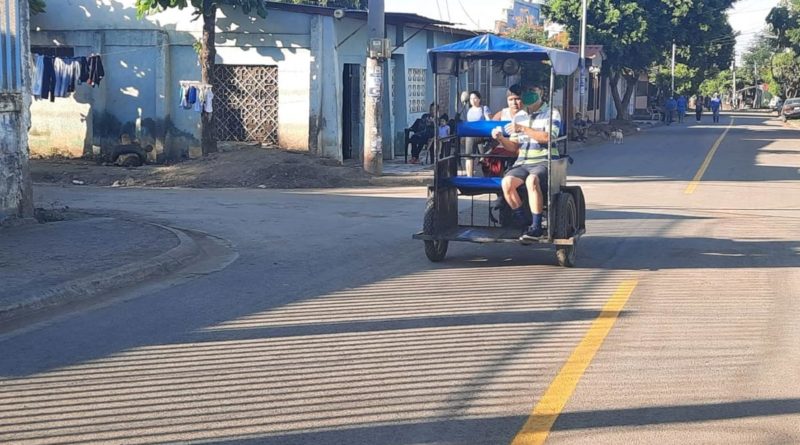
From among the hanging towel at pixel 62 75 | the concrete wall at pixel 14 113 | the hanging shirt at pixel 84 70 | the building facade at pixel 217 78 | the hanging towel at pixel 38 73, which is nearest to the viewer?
the concrete wall at pixel 14 113

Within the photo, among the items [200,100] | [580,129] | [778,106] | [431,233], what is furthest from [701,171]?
[778,106]

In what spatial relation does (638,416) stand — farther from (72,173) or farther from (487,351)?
(72,173)

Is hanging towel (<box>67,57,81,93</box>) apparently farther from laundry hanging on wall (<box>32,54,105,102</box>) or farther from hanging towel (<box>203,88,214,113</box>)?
hanging towel (<box>203,88,214,113</box>)

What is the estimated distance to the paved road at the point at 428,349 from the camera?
5.60 m

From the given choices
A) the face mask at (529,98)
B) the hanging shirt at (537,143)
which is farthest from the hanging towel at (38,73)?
the hanging shirt at (537,143)

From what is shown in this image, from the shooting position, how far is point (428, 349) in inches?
287

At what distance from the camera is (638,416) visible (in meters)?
5.75

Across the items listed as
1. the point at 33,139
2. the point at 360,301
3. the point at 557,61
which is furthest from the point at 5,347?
the point at 33,139

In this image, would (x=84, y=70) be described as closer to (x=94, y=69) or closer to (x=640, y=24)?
(x=94, y=69)

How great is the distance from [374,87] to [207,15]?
4338mm

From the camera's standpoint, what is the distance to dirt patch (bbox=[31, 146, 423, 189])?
70.3 ft

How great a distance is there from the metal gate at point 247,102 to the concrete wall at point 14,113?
11.6 m

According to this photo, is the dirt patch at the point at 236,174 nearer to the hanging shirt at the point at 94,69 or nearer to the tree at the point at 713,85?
the hanging shirt at the point at 94,69

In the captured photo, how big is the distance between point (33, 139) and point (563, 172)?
740 inches
